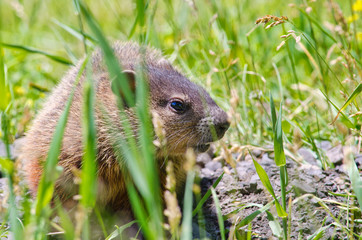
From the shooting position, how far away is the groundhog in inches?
138

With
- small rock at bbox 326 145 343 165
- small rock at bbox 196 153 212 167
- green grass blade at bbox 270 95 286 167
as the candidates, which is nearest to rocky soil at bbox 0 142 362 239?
small rock at bbox 326 145 343 165

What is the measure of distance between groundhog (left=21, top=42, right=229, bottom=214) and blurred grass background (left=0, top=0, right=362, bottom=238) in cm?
28

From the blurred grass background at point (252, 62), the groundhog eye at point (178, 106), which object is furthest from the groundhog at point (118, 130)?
the blurred grass background at point (252, 62)

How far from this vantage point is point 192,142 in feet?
11.6

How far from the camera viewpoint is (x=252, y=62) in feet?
13.1

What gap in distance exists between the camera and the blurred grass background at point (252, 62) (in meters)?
3.62

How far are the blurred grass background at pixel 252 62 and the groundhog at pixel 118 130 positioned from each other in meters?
0.28

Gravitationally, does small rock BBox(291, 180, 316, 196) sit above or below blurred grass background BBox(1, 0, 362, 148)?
below

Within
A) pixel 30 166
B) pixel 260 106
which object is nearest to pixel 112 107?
pixel 30 166

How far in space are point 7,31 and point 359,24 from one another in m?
5.35

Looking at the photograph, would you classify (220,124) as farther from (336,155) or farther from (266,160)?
(336,155)

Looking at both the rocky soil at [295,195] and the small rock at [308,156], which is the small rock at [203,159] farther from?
the small rock at [308,156]

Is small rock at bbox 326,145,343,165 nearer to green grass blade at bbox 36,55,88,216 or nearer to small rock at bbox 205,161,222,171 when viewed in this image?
small rock at bbox 205,161,222,171

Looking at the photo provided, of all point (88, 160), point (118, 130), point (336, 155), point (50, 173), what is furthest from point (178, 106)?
point (50, 173)
